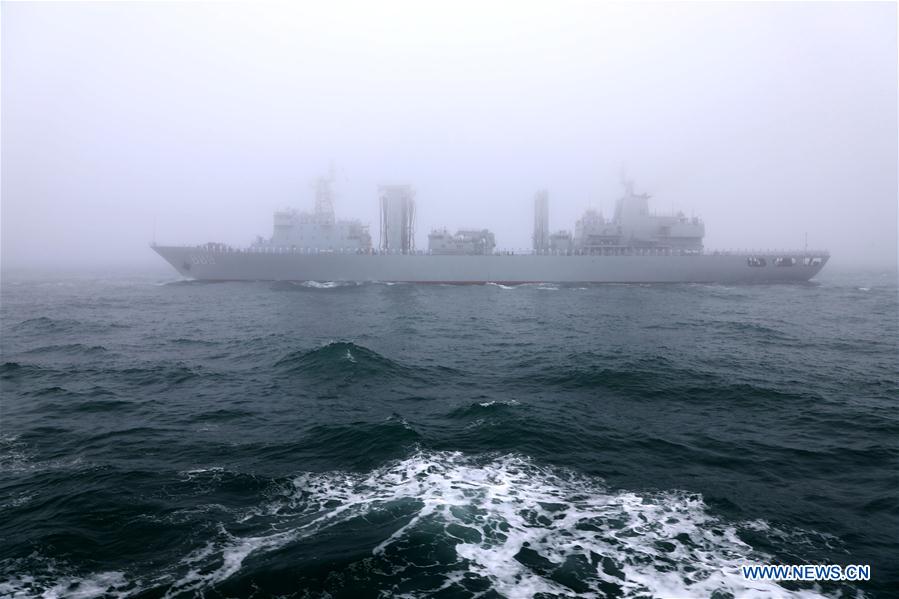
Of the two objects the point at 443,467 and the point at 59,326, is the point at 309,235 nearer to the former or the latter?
the point at 59,326

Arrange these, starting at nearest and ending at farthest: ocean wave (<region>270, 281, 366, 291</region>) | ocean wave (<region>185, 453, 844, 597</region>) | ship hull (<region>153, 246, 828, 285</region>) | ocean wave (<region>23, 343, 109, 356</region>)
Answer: ocean wave (<region>185, 453, 844, 597</region>), ocean wave (<region>23, 343, 109, 356</region>), ocean wave (<region>270, 281, 366, 291</region>), ship hull (<region>153, 246, 828, 285</region>)

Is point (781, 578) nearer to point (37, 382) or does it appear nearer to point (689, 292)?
point (37, 382)

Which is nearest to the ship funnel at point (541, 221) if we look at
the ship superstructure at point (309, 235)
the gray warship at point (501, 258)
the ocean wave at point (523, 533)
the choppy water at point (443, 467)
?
the gray warship at point (501, 258)

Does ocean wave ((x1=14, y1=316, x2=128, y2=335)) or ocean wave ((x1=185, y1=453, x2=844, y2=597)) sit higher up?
ocean wave ((x1=14, y1=316, x2=128, y2=335))

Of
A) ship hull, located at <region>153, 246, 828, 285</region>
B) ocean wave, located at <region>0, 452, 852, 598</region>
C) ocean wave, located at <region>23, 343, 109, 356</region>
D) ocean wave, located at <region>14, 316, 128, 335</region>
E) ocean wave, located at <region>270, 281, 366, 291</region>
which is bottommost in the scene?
ocean wave, located at <region>0, 452, 852, 598</region>

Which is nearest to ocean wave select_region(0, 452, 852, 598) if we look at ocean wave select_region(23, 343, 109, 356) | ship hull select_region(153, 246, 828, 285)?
ocean wave select_region(23, 343, 109, 356)

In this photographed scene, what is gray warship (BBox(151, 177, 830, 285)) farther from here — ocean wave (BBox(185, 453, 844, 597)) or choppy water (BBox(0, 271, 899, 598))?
ocean wave (BBox(185, 453, 844, 597))

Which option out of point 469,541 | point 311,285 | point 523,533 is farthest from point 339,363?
point 311,285

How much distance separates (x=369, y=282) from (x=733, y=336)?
127ft

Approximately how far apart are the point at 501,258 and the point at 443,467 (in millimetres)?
43326

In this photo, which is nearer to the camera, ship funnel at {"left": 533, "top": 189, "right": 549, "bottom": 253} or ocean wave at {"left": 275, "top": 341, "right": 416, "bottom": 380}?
ocean wave at {"left": 275, "top": 341, "right": 416, "bottom": 380}

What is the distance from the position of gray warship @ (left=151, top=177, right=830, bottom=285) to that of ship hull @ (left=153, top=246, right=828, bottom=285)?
4.5 inches

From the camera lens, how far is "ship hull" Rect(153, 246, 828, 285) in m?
50.9

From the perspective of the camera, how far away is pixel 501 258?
52062mm
